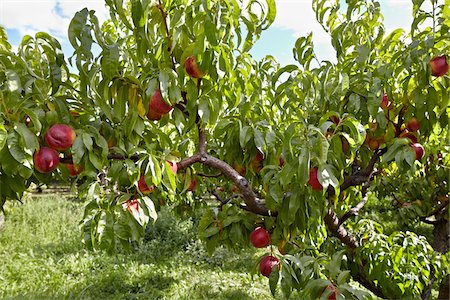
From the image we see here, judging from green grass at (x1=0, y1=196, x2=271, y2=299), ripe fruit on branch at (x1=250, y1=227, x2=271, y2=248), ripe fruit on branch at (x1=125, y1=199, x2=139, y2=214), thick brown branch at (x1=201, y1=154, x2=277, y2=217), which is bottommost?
green grass at (x1=0, y1=196, x2=271, y2=299)

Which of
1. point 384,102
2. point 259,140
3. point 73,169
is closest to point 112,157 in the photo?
point 73,169

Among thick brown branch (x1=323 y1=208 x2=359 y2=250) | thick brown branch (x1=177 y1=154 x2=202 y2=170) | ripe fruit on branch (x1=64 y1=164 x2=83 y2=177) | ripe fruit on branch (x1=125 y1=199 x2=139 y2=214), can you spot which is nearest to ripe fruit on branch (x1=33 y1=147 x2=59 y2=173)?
ripe fruit on branch (x1=64 y1=164 x2=83 y2=177)

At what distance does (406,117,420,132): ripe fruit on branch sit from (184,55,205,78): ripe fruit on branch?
80cm

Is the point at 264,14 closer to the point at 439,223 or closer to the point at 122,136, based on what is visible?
the point at 122,136

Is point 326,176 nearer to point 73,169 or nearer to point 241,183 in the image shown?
point 241,183

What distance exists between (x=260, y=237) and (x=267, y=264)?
16 cm

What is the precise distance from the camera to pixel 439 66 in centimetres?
121

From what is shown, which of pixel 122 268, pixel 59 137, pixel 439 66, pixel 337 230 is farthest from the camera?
pixel 122 268

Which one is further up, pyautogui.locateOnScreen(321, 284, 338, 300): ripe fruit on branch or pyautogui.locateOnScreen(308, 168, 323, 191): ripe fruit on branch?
pyautogui.locateOnScreen(308, 168, 323, 191): ripe fruit on branch

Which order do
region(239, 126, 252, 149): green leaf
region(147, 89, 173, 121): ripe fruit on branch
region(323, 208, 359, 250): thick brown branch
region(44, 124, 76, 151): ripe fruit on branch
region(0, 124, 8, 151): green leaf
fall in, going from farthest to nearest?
1. region(323, 208, 359, 250): thick brown branch
2. region(239, 126, 252, 149): green leaf
3. region(147, 89, 173, 121): ripe fruit on branch
4. region(44, 124, 76, 151): ripe fruit on branch
5. region(0, 124, 8, 151): green leaf

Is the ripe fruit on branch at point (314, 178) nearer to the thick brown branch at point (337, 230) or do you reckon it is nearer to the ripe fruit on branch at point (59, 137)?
Answer: the thick brown branch at point (337, 230)

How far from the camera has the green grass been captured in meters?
3.94

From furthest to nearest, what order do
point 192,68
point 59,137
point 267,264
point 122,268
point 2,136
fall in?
1. point 122,268
2. point 267,264
3. point 192,68
4. point 59,137
5. point 2,136

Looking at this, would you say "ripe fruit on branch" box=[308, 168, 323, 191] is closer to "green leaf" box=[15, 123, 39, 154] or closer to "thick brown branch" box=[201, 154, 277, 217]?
"thick brown branch" box=[201, 154, 277, 217]
